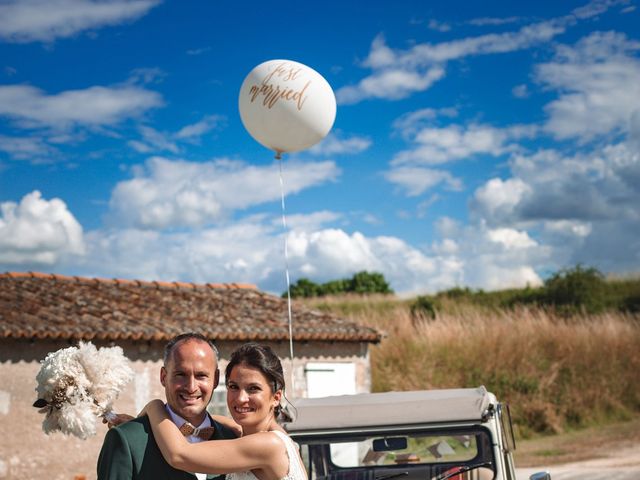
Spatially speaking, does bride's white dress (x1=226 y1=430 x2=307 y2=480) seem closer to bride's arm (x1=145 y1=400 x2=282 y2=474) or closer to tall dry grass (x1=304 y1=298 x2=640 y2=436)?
bride's arm (x1=145 y1=400 x2=282 y2=474)

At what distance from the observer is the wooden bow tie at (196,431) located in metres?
2.72

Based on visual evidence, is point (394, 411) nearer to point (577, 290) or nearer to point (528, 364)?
point (528, 364)

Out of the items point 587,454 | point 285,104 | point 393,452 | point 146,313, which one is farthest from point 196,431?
point 587,454

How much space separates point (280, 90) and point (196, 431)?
A: 4.73m

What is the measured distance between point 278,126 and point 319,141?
1.97 feet

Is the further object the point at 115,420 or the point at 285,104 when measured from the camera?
the point at 285,104

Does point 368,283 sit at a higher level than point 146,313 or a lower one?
higher

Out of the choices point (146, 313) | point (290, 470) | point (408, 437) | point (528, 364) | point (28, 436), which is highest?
point (146, 313)

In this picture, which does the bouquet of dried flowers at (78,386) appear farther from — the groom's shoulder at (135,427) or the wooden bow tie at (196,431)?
the wooden bow tie at (196,431)

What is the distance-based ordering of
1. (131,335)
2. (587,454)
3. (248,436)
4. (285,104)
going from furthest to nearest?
(587,454) → (131,335) → (285,104) → (248,436)

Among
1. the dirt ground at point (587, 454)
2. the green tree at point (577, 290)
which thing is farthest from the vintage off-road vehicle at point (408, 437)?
the green tree at point (577, 290)

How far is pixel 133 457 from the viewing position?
2.58 m

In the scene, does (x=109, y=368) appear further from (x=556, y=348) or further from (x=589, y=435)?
(x=556, y=348)

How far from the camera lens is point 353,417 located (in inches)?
186
